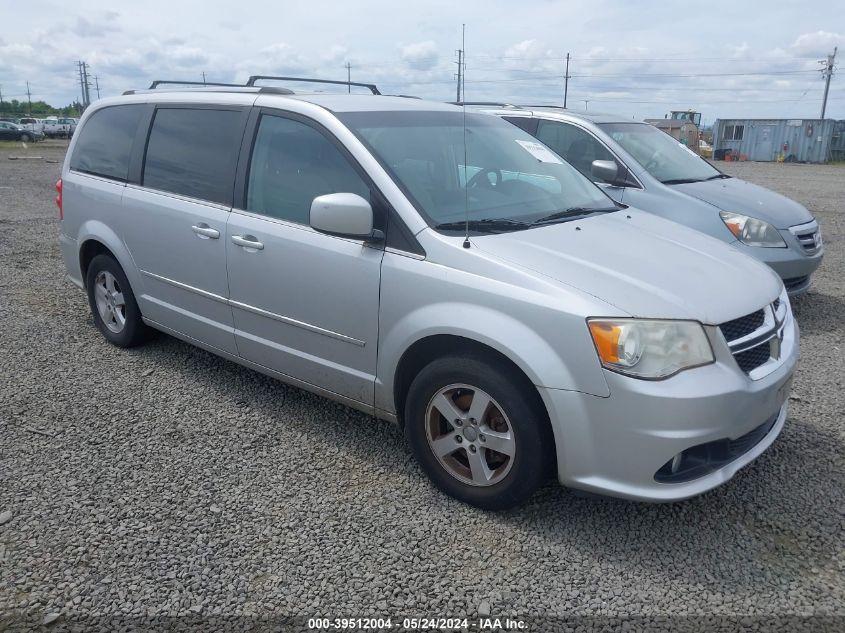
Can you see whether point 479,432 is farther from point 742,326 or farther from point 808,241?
point 808,241

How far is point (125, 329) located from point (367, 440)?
230 cm

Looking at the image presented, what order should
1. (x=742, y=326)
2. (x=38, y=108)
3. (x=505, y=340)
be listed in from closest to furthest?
(x=505, y=340), (x=742, y=326), (x=38, y=108)

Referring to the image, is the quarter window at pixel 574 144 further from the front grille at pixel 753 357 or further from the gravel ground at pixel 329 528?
the front grille at pixel 753 357

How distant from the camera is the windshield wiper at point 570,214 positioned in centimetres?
359

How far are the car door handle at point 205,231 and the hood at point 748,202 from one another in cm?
418

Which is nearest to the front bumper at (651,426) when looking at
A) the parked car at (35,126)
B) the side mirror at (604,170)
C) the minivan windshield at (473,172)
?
the minivan windshield at (473,172)

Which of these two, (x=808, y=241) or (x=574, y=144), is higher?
(x=574, y=144)

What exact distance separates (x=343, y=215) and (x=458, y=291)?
64 centimetres

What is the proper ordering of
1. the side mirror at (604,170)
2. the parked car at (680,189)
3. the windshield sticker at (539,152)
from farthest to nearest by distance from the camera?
the parked car at (680,189) < the side mirror at (604,170) < the windshield sticker at (539,152)

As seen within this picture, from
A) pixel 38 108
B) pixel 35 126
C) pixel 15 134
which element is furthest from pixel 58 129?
pixel 38 108

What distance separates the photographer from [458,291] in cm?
305

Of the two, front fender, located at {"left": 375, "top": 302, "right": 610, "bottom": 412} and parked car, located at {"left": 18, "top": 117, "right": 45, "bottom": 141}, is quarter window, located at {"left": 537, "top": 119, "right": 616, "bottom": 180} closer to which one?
front fender, located at {"left": 375, "top": 302, "right": 610, "bottom": 412}

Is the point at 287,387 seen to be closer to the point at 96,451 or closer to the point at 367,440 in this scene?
the point at 367,440

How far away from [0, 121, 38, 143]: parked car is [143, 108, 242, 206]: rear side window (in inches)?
1841
